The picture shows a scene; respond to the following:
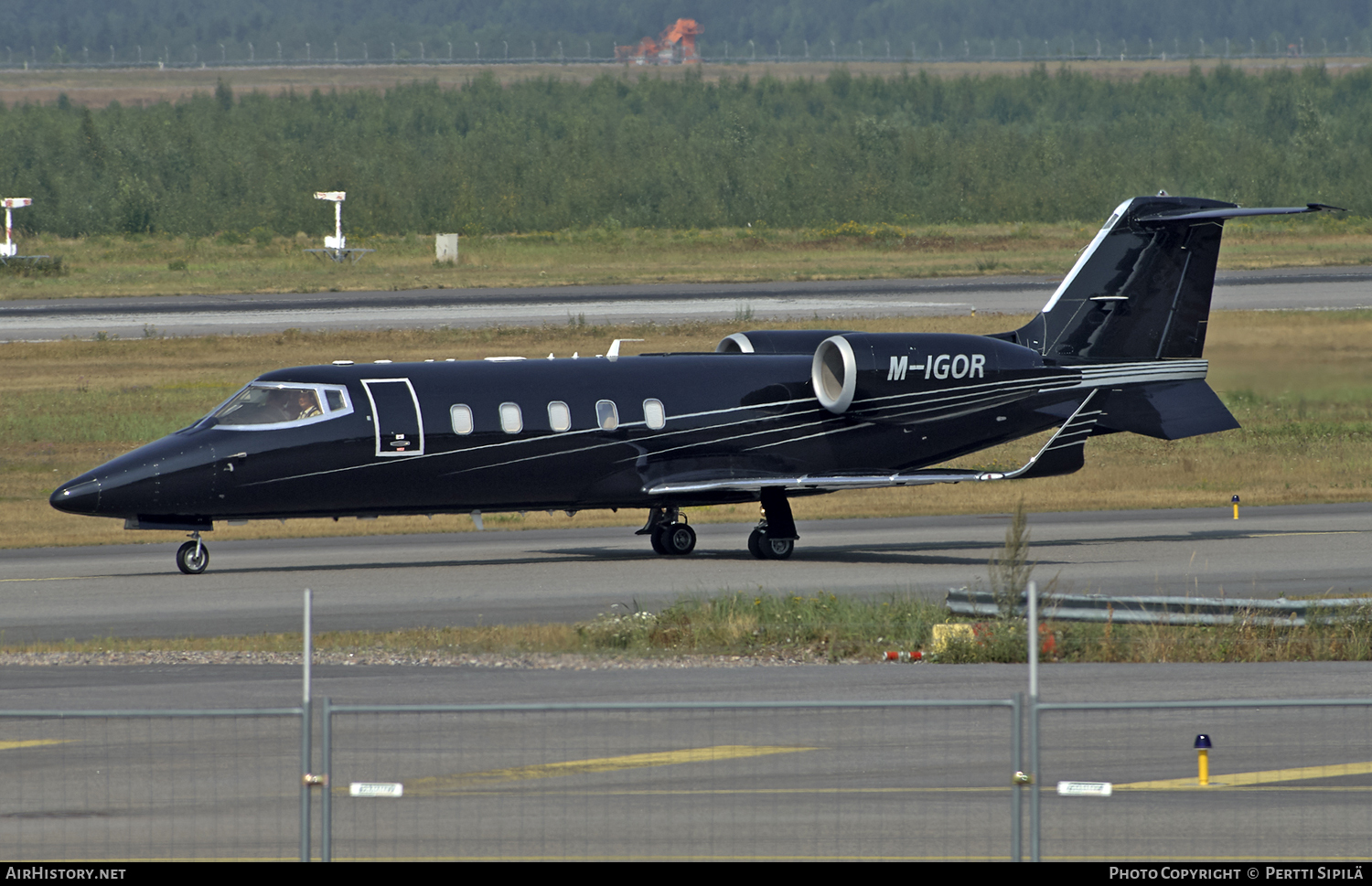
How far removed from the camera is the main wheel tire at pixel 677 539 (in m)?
31.8

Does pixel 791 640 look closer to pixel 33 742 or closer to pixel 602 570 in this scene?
pixel 602 570

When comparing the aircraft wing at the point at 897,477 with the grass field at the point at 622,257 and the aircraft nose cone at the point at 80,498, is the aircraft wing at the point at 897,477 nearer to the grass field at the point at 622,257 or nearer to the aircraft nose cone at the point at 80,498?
the aircraft nose cone at the point at 80,498

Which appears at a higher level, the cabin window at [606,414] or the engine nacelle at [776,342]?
the engine nacelle at [776,342]

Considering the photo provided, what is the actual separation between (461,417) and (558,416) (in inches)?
68.2

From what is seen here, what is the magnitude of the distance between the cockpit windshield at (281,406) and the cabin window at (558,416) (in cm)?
339

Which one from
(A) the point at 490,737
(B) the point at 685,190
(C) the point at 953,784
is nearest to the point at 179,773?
(A) the point at 490,737

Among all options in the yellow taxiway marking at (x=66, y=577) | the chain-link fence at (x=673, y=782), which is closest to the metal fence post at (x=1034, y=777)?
the chain-link fence at (x=673, y=782)

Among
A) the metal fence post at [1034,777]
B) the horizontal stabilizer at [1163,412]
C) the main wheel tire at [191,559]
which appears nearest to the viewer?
the metal fence post at [1034,777]

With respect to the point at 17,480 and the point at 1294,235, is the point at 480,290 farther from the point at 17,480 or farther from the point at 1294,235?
the point at 1294,235

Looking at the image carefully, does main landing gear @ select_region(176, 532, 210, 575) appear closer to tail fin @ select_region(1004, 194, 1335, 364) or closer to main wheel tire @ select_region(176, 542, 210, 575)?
main wheel tire @ select_region(176, 542, 210, 575)

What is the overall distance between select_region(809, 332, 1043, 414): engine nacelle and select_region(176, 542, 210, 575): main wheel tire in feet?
36.4

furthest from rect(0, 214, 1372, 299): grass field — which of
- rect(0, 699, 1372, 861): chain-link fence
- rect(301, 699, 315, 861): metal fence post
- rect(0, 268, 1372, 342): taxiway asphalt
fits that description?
rect(301, 699, 315, 861): metal fence post

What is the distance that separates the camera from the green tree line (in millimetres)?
116812
